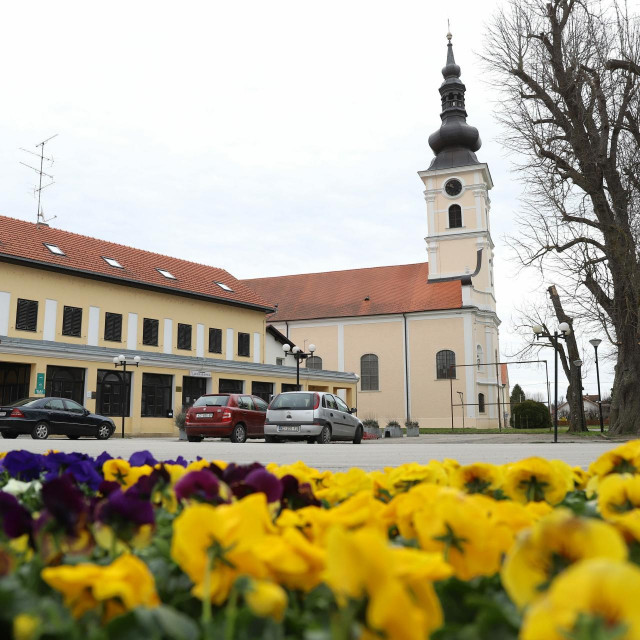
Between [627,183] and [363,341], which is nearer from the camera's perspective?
[627,183]

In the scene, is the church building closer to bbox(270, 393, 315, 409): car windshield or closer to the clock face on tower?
the clock face on tower

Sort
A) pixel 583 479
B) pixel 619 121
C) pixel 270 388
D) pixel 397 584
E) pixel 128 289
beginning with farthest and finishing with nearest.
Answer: pixel 270 388
pixel 128 289
pixel 619 121
pixel 583 479
pixel 397 584

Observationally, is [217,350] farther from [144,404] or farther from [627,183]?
[627,183]

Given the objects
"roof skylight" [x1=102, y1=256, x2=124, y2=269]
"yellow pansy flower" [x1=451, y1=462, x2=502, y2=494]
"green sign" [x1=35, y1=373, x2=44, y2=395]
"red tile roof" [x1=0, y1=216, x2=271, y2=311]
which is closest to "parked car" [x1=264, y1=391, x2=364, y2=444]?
"green sign" [x1=35, y1=373, x2=44, y2=395]

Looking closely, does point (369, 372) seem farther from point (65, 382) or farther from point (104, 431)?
point (104, 431)

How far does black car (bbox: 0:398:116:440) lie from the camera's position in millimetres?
22250

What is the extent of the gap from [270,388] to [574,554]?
1505 inches

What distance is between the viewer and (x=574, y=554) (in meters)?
0.82

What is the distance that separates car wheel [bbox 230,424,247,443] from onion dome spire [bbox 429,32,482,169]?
113 ft

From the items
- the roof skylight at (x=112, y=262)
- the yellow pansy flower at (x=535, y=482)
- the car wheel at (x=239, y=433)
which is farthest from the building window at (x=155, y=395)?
the yellow pansy flower at (x=535, y=482)

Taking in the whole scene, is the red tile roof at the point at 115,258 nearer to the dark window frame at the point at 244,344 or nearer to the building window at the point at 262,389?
the dark window frame at the point at 244,344

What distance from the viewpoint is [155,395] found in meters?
32.6

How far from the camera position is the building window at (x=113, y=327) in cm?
3344

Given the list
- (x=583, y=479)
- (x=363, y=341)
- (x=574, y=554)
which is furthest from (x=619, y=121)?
(x=363, y=341)
